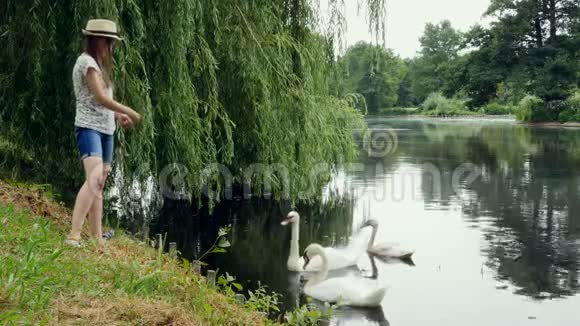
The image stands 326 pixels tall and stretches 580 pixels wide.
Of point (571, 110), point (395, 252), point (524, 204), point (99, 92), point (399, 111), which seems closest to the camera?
point (99, 92)

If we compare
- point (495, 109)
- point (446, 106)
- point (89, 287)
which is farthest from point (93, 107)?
point (446, 106)

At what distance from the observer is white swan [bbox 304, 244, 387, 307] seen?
24.8 ft

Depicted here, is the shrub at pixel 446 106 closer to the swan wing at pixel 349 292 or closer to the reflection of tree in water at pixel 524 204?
the reflection of tree in water at pixel 524 204

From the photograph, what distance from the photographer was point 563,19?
1860 inches

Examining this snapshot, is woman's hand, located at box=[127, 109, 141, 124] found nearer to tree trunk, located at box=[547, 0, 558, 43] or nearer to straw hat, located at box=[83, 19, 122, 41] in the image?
straw hat, located at box=[83, 19, 122, 41]

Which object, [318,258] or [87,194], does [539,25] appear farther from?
[87,194]

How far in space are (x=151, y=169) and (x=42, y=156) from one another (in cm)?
122

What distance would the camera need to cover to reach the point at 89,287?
12.4 feet

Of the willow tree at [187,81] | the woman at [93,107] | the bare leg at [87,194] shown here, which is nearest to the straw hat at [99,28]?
the woman at [93,107]

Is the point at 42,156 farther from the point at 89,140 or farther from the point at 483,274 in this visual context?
the point at 483,274

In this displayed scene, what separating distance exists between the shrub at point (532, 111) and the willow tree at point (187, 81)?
40249mm

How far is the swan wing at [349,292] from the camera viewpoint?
7551mm

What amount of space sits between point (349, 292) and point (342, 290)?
0.44 ft

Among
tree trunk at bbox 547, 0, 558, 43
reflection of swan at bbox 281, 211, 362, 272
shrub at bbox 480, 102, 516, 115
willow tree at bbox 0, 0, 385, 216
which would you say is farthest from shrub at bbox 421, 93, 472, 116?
willow tree at bbox 0, 0, 385, 216
